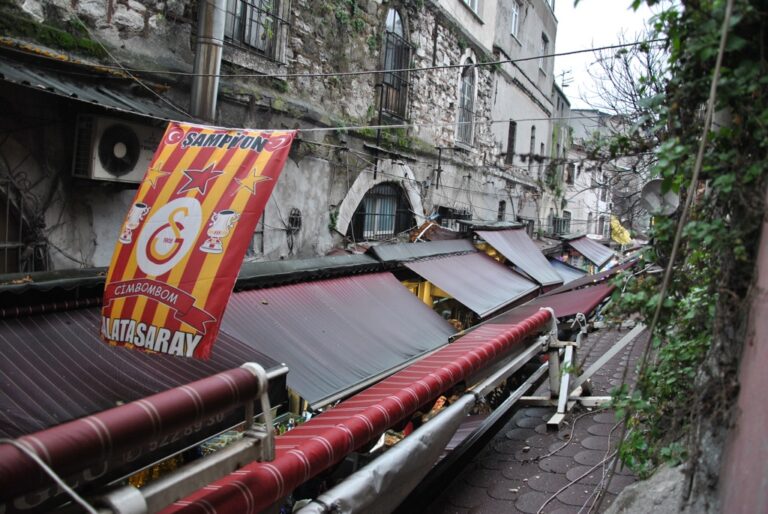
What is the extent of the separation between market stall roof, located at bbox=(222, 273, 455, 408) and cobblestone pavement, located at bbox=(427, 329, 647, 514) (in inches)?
54.2

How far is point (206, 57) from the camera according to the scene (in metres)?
7.24

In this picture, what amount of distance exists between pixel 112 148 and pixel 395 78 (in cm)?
759

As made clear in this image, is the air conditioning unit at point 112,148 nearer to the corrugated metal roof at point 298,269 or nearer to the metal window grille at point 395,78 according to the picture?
the corrugated metal roof at point 298,269

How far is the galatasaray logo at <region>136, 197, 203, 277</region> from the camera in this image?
3.94 metres

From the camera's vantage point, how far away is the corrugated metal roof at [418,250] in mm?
9137

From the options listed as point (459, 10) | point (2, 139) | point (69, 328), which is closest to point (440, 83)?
point (459, 10)

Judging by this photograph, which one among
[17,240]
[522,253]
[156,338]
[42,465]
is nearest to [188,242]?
[156,338]

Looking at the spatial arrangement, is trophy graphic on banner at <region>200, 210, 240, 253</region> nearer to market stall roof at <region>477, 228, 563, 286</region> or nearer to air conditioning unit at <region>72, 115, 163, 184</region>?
air conditioning unit at <region>72, 115, 163, 184</region>

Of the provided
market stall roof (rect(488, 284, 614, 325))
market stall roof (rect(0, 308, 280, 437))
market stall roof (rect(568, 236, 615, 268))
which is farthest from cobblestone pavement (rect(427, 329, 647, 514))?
market stall roof (rect(568, 236, 615, 268))

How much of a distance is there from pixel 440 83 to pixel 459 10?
2284 millimetres

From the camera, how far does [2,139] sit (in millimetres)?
5508

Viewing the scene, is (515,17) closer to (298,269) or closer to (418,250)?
(418,250)

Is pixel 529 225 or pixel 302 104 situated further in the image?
pixel 529 225

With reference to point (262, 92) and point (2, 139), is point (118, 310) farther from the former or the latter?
point (262, 92)
